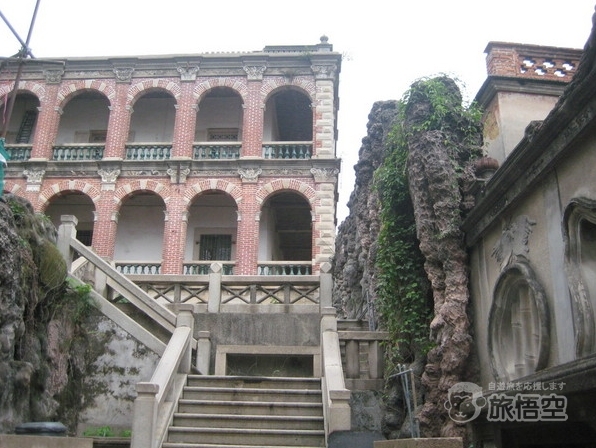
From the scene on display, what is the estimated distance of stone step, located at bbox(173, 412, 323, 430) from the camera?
31.9 ft

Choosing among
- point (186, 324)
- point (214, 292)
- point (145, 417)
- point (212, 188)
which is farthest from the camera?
point (212, 188)

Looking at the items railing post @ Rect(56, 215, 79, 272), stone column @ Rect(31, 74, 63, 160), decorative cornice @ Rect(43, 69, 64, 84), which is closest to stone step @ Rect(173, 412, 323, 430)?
railing post @ Rect(56, 215, 79, 272)

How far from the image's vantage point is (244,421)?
9797 mm

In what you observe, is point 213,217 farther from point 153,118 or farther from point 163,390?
point 163,390

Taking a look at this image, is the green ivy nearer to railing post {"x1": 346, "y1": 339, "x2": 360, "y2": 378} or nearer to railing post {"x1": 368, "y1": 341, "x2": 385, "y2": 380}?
railing post {"x1": 368, "y1": 341, "x2": 385, "y2": 380}

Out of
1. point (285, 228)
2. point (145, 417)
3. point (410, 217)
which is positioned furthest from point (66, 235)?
point (285, 228)

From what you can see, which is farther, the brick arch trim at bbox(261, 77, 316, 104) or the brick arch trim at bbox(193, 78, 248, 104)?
the brick arch trim at bbox(193, 78, 248, 104)

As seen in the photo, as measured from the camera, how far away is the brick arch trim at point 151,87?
26431 millimetres

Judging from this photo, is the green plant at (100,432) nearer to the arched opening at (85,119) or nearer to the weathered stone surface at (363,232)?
the weathered stone surface at (363,232)

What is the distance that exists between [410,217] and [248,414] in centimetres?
494

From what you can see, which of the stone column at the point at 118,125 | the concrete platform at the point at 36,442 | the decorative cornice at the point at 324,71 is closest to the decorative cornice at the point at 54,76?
the stone column at the point at 118,125

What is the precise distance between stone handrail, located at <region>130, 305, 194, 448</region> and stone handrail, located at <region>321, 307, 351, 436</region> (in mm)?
2542

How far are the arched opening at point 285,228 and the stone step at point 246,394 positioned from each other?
45.1 ft

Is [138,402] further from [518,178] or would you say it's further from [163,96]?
[163,96]
